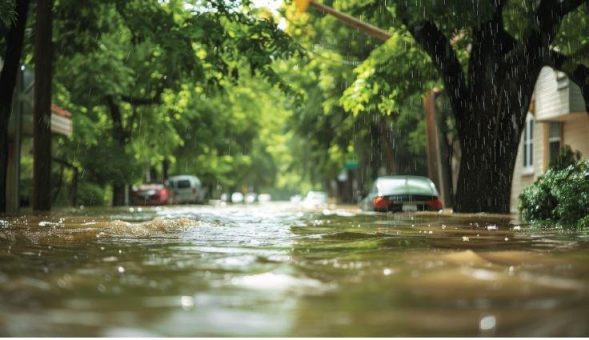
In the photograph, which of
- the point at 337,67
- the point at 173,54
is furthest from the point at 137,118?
the point at 173,54

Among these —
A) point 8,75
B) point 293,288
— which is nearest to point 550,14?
point 8,75

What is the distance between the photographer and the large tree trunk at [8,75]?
55.4 ft

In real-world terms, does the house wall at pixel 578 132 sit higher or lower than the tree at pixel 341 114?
lower

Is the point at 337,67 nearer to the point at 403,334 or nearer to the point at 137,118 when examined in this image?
the point at 137,118

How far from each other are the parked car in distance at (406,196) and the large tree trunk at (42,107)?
818 centimetres

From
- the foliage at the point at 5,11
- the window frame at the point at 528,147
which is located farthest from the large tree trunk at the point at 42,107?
the window frame at the point at 528,147

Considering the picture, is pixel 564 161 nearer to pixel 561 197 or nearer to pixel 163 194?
pixel 561 197

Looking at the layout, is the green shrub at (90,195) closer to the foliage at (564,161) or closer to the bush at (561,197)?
the foliage at (564,161)

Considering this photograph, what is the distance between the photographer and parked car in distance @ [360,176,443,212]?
68.1 ft

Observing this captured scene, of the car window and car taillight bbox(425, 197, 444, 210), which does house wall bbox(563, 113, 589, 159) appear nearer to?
car taillight bbox(425, 197, 444, 210)

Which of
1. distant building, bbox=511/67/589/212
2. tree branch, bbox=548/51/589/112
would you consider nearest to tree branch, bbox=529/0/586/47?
tree branch, bbox=548/51/589/112

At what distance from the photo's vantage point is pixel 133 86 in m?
32.8

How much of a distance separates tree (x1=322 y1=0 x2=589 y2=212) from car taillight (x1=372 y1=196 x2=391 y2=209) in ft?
11.7

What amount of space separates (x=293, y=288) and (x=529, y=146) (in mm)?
27018
